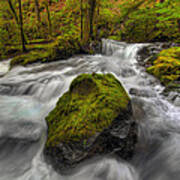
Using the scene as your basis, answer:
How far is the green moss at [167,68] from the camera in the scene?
5342 millimetres

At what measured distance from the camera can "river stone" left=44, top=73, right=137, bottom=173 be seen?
251cm

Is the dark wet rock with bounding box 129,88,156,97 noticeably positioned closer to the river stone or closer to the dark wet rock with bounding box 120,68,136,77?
the dark wet rock with bounding box 120,68,136,77

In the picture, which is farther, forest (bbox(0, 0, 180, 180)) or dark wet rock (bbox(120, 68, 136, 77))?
dark wet rock (bbox(120, 68, 136, 77))

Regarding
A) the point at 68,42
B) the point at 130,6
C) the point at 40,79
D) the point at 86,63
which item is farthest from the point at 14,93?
the point at 130,6

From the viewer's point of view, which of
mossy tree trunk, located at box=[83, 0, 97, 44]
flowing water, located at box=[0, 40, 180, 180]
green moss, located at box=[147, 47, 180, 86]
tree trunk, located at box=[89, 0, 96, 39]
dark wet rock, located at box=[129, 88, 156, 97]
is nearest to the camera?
flowing water, located at box=[0, 40, 180, 180]

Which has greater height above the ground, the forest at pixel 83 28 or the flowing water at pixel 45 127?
the forest at pixel 83 28

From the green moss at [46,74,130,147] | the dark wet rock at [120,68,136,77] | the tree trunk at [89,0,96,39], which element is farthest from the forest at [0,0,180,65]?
the green moss at [46,74,130,147]

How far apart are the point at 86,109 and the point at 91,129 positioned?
47cm

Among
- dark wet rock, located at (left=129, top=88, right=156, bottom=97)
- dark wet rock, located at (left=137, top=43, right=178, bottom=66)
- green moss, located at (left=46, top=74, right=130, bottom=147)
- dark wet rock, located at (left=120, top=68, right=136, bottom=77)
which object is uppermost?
dark wet rock, located at (left=137, top=43, right=178, bottom=66)

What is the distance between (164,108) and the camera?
4.36 meters

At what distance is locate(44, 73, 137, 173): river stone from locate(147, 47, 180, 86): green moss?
3053 millimetres

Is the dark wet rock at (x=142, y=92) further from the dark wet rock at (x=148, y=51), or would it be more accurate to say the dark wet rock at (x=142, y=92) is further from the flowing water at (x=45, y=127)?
the dark wet rock at (x=148, y=51)

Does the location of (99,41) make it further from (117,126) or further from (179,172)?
(179,172)

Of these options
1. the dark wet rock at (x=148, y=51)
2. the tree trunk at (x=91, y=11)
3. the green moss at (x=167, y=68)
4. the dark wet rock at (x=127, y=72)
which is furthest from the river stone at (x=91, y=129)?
the tree trunk at (x=91, y=11)
